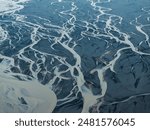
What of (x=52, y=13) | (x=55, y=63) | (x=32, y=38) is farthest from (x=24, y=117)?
(x=52, y=13)

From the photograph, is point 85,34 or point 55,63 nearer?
point 55,63

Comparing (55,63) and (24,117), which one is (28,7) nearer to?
(55,63)

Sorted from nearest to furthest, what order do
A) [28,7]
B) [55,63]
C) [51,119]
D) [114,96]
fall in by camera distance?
1. [51,119]
2. [114,96]
3. [55,63]
4. [28,7]

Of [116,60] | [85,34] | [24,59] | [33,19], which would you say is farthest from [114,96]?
[33,19]

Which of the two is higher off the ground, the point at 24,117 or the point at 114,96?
the point at 24,117

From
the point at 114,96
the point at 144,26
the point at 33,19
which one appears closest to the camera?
the point at 114,96

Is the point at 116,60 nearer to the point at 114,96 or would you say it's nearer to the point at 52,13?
the point at 114,96
